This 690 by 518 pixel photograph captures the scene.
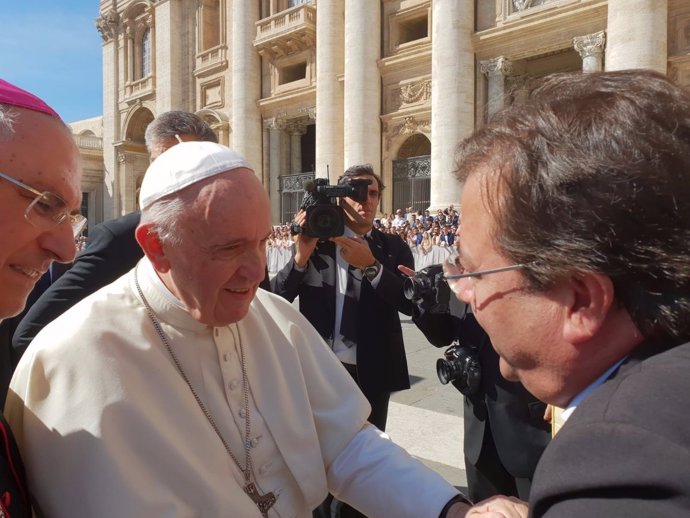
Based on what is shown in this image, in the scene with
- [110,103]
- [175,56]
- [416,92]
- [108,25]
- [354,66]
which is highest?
[108,25]

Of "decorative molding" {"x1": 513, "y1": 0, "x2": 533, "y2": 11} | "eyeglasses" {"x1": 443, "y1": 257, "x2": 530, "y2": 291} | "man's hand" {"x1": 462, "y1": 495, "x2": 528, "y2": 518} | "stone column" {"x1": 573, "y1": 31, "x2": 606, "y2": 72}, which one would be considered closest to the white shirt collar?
"eyeglasses" {"x1": 443, "y1": 257, "x2": 530, "y2": 291}

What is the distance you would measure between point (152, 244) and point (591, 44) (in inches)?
610

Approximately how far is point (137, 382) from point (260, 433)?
1.32ft

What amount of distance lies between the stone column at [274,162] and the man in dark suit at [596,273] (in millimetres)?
21653

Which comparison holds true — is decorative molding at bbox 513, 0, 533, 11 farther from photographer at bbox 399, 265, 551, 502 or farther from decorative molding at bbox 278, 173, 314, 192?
photographer at bbox 399, 265, 551, 502

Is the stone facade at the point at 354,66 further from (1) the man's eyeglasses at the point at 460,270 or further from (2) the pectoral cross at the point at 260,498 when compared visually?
(2) the pectoral cross at the point at 260,498

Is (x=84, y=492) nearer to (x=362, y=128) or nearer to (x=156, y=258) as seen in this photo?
(x=156, y=258)

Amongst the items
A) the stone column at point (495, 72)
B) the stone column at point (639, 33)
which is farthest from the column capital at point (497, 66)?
the stone column at point (639, 33)

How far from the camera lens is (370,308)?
3098 millimetres

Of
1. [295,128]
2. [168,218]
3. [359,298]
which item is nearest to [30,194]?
[168,218]

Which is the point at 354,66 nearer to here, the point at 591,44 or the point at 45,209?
the point at 591,44

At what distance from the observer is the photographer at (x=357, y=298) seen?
2.93m

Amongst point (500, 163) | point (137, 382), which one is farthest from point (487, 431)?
point (500, 163)

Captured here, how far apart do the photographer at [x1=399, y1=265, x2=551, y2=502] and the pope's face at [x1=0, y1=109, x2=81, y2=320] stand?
1490 millimetres
